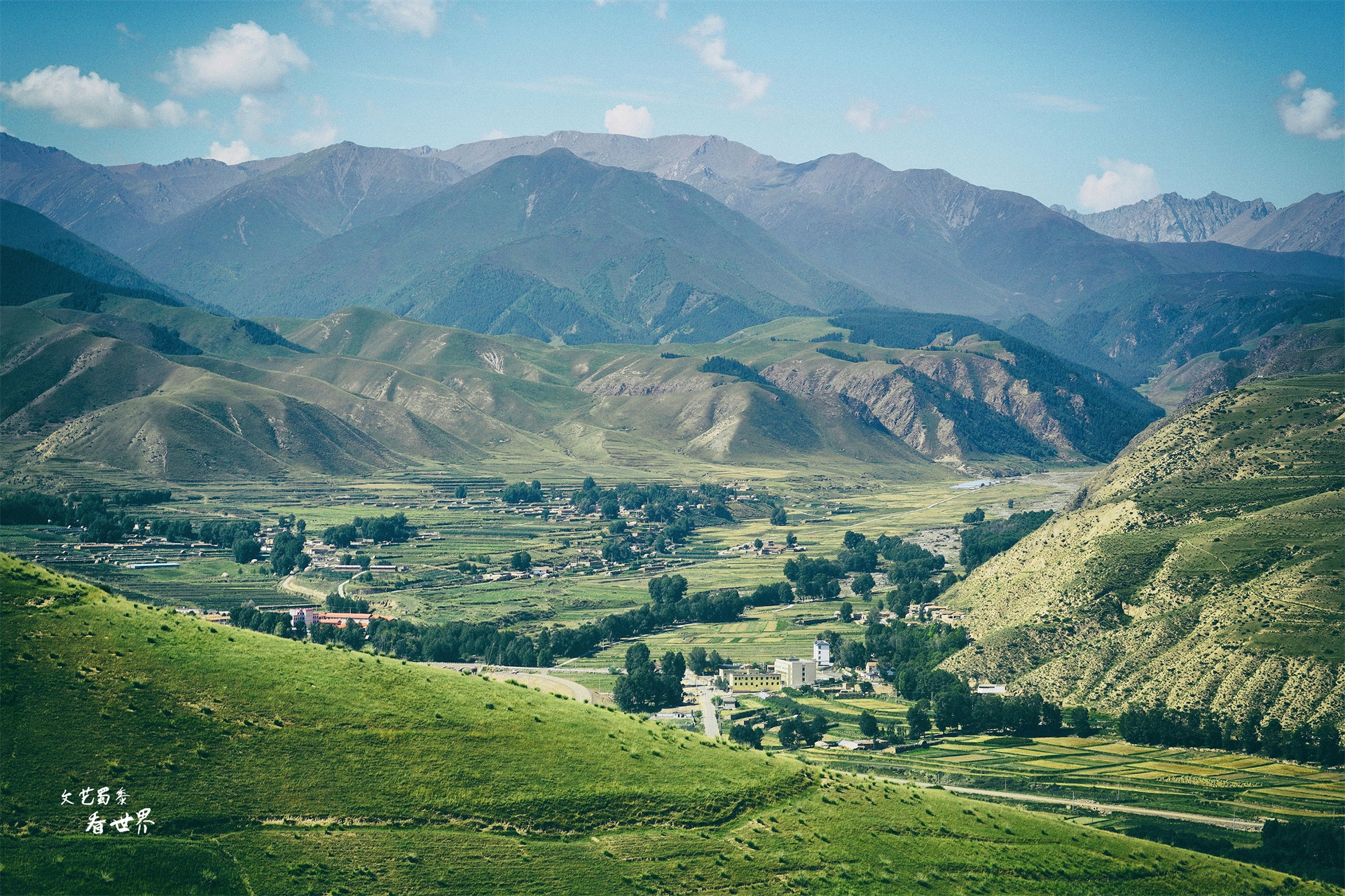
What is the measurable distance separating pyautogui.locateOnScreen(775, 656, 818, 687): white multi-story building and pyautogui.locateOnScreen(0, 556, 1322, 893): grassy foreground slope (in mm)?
67267

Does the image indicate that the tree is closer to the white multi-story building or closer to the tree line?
the white multi-story building

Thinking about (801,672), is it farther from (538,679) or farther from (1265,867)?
(1265,867)

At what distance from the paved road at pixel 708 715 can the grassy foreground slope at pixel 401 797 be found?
38.7m

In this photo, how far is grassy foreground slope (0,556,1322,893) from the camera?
5584cm

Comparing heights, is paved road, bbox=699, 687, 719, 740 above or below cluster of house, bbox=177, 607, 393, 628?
below

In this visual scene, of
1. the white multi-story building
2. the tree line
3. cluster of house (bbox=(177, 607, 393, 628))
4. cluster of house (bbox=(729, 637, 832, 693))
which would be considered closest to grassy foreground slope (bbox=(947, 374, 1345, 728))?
the tree line

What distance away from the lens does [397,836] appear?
193 feet

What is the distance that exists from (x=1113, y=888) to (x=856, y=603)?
12814 cm

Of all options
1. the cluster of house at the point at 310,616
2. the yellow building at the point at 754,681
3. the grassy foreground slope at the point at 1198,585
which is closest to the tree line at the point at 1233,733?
the grassy foreground slope at the point at 1198,585

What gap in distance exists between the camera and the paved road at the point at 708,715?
115438 millimetres

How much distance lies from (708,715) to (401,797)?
65545 millimetres

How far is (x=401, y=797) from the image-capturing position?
2413 inches

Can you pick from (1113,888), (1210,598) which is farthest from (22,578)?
(1210,598)

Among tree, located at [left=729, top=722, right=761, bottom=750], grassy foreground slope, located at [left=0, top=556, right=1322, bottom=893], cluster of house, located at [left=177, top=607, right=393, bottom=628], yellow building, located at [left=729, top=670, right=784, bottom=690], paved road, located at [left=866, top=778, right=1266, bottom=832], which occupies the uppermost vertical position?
grassy foreground slope, located at [left=0, top=556, right=1322, bottom=893]
